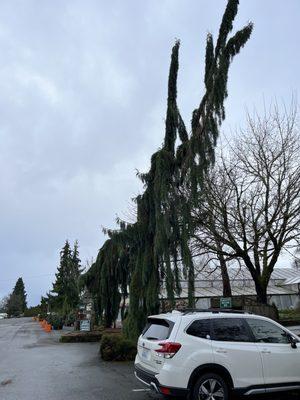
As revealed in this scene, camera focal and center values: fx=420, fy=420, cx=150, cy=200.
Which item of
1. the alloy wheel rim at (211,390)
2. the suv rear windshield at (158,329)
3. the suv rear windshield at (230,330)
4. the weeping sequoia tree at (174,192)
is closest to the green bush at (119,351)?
the weeping sequoia tree at (174,192)

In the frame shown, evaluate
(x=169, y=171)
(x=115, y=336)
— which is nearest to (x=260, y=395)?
(x=115, y=336)

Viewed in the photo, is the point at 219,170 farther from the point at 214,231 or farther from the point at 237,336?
the point at 237,336

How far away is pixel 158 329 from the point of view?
308 inches

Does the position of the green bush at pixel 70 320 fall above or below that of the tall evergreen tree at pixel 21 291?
below

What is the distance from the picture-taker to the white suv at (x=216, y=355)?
22.8 feet

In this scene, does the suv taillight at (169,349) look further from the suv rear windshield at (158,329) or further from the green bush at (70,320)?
the green bush at (70,320)

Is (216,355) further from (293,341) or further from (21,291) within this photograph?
(21,291)

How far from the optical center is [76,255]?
5725cm

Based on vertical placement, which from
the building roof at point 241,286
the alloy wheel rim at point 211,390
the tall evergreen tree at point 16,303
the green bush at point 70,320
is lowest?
the alloy wheel rim at point 211,390

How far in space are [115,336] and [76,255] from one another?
42.9 metres

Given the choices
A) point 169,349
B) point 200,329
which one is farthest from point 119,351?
point 169,349

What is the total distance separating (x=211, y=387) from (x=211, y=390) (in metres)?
0.05

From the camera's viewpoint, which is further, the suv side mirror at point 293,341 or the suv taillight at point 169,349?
the suv side mirror at point 293,341

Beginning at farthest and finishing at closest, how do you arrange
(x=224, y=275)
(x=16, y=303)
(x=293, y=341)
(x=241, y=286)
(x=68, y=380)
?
(x=16, y=303), (x=241, y=286), (x=224, y=275), (x=68, y=380), (x=293, y=341)
